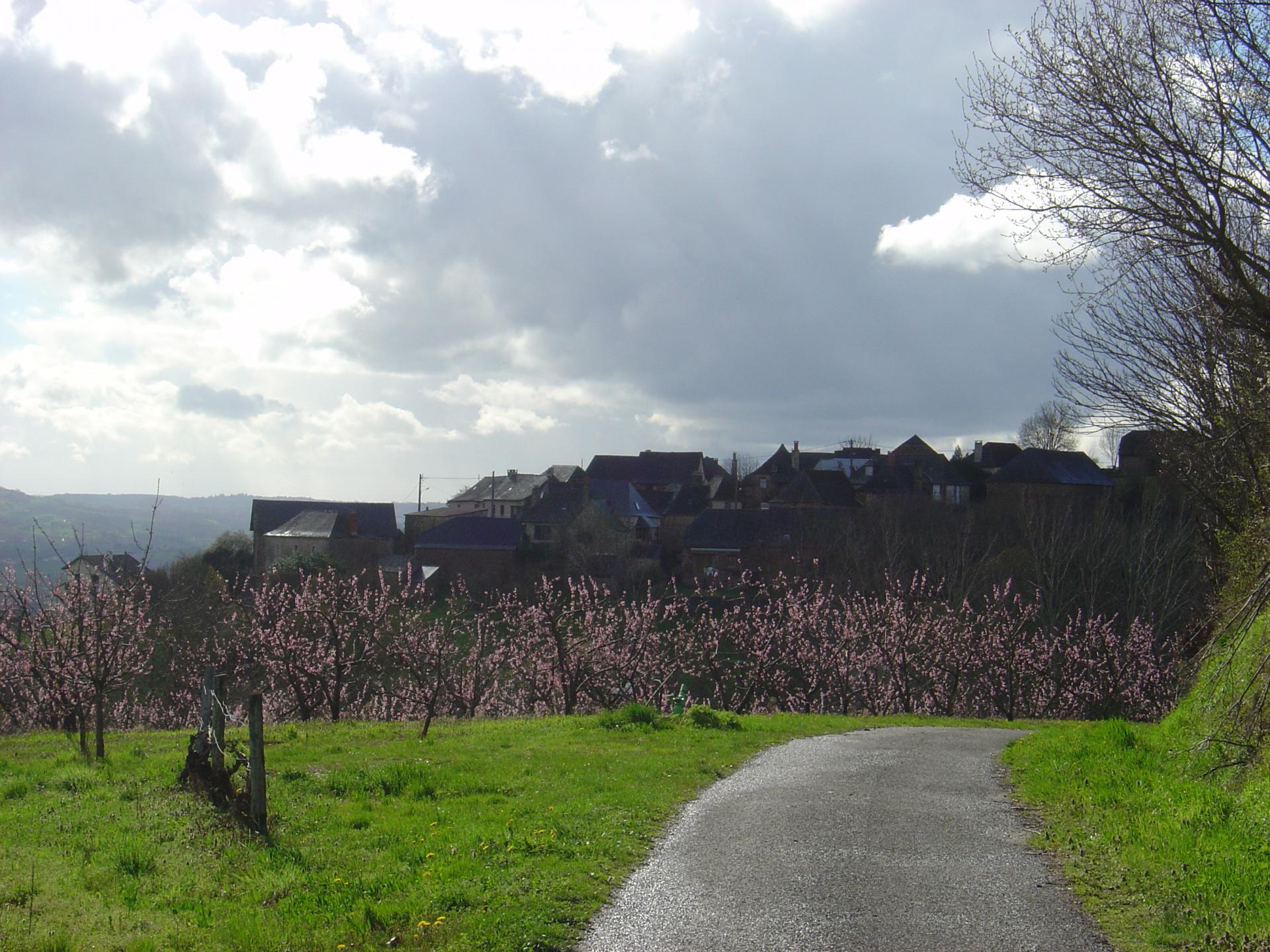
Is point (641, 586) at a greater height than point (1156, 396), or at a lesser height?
lesser

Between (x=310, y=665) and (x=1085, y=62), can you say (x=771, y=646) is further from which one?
(x=1085, y=62)

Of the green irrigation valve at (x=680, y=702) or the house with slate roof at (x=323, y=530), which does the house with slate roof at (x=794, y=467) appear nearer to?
the house with slate roof at (x=323, y=530)

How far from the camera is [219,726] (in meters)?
9.92

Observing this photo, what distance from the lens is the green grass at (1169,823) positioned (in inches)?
256

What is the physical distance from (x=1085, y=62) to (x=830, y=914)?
328 inches

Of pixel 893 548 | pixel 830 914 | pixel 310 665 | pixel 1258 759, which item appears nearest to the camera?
pixel 830 914

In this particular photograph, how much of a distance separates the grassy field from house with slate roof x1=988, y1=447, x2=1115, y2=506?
2066 inches

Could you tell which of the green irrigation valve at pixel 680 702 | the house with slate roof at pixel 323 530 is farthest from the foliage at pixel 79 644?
the house with slate roof at pixel 323 530

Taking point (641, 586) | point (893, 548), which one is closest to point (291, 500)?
point (641, 586)

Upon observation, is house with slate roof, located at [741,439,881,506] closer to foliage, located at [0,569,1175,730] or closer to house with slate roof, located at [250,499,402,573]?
house with slate roof, located at [250,499,402,573]

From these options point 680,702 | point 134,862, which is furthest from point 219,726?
point 680,702

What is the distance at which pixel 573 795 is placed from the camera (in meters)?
10.8

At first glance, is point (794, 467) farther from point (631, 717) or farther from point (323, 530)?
point (631, 717)

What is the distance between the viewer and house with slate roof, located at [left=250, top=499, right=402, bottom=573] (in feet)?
243
